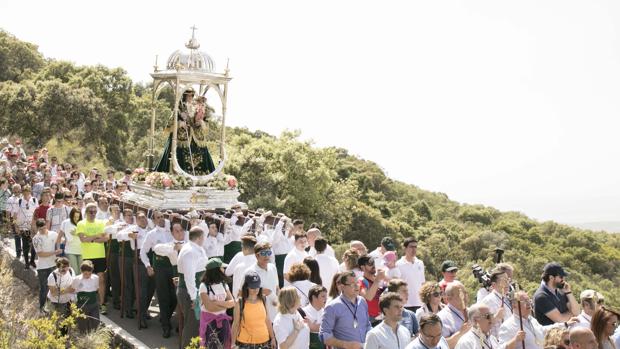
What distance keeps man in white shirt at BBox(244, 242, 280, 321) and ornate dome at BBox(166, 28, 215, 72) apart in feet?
28.5

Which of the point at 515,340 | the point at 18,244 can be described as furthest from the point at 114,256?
the point at 515,340

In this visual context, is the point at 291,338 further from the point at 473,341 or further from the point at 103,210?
the point at 103,210

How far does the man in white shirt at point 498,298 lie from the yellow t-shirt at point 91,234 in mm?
5941

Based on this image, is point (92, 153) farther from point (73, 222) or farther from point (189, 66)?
point (73, 222)

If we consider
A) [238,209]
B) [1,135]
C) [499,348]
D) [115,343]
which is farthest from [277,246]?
[1,135]

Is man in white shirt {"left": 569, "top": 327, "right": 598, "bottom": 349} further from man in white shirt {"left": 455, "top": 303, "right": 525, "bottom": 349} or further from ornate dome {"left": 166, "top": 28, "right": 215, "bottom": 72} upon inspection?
ornate dome {"left": 166, "top": 28, "right": 215, "bottom": 72}

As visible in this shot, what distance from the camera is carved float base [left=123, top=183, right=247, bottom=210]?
1503cm

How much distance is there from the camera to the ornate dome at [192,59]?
15977 mm

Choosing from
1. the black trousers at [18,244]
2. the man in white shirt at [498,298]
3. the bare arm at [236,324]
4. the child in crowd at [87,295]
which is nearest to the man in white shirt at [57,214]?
the black trousers at [18,244]

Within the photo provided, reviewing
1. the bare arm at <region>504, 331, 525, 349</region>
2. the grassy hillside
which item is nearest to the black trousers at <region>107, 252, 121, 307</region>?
the bare arm at <region>504, 331, 525, 349</region>

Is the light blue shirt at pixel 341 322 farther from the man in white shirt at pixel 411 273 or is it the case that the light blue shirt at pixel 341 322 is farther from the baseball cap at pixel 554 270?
the man in white shirt at pixel 411 273

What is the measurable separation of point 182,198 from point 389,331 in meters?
9.41

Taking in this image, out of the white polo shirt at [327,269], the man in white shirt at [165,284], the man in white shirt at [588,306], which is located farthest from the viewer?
the man in white shirt at [165,284]

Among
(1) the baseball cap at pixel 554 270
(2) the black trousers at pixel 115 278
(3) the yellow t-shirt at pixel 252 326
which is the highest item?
(1) the baseball cap at pixel 554 270
